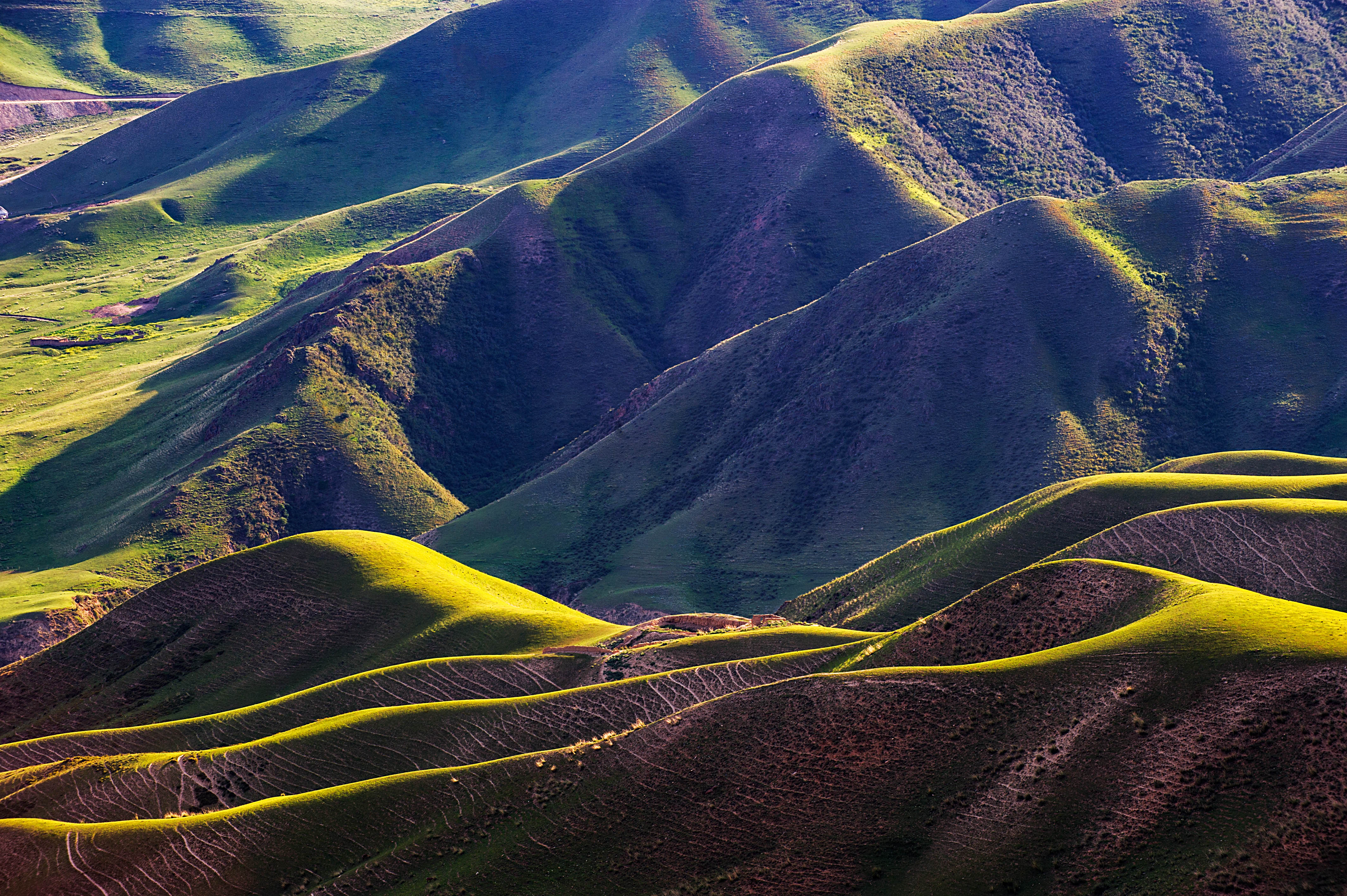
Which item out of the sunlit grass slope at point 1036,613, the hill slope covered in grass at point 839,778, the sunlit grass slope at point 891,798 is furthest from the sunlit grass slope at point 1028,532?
the sunlit grass slope at point 891,798

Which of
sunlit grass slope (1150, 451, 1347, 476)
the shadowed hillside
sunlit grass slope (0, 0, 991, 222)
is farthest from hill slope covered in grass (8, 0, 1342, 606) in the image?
sunlit grass slope (0, 0, 991, 222)

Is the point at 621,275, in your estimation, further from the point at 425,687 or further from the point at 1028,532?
the point at 425,687

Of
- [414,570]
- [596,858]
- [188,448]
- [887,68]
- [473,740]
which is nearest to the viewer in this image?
[596,858]

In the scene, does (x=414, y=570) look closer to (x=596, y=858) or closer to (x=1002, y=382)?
(x=596, y=858)

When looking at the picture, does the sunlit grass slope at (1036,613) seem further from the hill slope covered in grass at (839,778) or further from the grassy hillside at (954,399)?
the grassy hillside at (954,399)

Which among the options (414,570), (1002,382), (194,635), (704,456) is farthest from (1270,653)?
(704,456)

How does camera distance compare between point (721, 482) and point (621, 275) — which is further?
point (621, 275)

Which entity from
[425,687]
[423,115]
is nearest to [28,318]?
[423,115]
